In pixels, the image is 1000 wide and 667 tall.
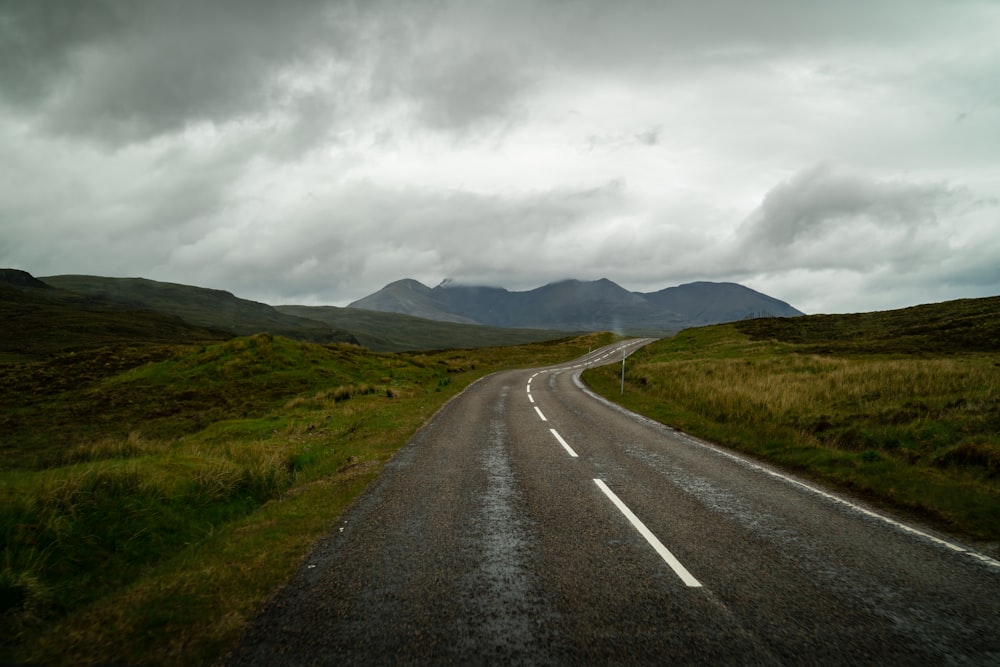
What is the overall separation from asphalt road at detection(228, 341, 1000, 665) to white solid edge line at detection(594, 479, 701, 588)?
0.08ft

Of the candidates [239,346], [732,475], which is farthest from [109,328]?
[732,475]

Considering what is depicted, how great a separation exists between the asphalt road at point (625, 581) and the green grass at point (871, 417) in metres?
1.31

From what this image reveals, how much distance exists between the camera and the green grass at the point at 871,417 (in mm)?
7703

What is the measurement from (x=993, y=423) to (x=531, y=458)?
10.5 metres

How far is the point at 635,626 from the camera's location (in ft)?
12.8

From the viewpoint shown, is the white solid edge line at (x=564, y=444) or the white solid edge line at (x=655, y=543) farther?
the white solid edge line at (x=564, y=444)

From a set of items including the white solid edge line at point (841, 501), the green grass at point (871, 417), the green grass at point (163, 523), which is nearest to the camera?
the green grass at point (163, 523)

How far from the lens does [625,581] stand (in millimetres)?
4707

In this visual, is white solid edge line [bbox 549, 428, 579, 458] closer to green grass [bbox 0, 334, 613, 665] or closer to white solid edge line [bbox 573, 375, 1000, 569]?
white solid edge line [bbox 573, 375, 1000, 569]

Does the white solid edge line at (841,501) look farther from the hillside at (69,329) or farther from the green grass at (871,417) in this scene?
the hillside at (69,329)

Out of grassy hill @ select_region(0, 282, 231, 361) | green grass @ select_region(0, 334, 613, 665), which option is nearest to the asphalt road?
green grass @ select_region(0, 334, 613, 665)

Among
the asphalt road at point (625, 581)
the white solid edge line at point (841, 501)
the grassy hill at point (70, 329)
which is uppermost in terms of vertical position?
the grassy hill at point (70, 329)

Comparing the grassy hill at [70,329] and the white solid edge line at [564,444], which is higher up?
the grassy hill at [70,329]

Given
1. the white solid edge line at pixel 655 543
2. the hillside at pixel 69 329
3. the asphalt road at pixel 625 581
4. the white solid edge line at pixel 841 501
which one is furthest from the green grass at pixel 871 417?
the hillside at pixel 69 329
